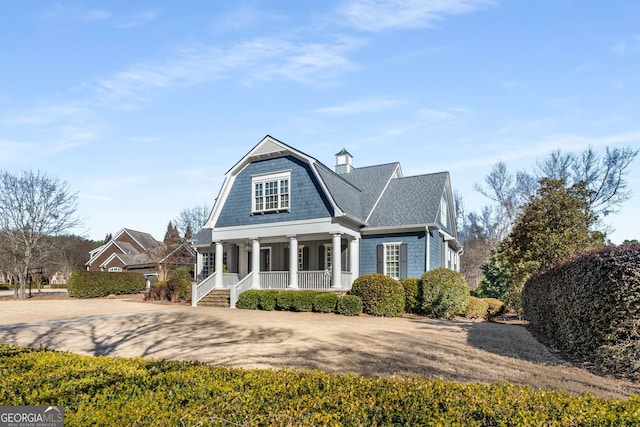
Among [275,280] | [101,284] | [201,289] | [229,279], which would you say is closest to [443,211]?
[275,280]

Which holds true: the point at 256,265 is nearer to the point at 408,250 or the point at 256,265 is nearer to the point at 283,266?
the point at 283,266

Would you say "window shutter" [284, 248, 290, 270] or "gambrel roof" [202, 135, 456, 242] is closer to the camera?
"gambrel roof" [202, 135, 456, 242]

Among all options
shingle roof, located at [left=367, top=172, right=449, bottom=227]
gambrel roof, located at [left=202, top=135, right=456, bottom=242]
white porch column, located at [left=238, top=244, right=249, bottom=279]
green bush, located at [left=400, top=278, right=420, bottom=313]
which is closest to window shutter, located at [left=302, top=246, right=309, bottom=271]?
white porch column, located at [left=238, top=244, right=249, bottom=279]

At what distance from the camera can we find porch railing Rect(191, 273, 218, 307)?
1975 cm

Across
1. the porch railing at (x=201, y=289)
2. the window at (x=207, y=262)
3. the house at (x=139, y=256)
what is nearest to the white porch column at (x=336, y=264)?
the porch railing at (x=201, y=289)

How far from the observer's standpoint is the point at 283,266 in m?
22.6

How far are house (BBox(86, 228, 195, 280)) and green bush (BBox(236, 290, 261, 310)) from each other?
1468 cm

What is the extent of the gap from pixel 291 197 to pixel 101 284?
18.9m

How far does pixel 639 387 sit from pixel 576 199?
428 inches

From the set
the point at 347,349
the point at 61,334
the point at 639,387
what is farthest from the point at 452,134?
the point at 61,334

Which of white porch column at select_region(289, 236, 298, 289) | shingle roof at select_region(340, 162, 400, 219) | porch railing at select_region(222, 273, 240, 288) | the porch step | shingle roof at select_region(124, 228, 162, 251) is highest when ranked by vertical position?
shingle roof at select_region(340, 162, 400, 219)

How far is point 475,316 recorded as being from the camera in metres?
17.6

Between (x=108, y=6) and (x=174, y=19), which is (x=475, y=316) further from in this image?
(x=108, y=6)

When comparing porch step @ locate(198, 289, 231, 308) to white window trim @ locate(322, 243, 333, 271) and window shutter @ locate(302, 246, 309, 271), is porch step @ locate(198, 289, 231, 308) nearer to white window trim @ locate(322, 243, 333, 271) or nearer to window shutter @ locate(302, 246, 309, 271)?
window shutter @ locate(302, 246, 309, 271)
